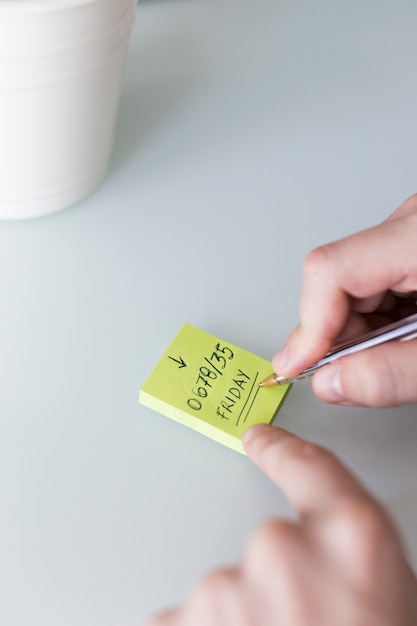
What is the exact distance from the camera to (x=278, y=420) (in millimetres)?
629

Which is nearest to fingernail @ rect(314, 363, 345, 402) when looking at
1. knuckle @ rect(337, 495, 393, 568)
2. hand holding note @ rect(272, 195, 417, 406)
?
hand holding note @ rect(272, 195, 417, 406)

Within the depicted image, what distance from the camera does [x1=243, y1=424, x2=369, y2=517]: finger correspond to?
390 millimetres

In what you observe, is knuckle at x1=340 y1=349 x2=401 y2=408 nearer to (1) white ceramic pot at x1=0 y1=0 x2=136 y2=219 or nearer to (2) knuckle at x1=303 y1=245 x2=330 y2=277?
A: (2) knuckle at x1=303 y1=245 x2=330 y2=277

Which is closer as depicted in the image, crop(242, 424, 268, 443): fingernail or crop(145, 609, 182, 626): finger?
crop(145, 609, 182, 626): finger

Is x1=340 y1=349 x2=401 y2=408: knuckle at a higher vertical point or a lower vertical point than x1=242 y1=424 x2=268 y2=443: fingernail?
higher

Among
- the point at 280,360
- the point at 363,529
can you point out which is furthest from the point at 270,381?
the point at 363,529

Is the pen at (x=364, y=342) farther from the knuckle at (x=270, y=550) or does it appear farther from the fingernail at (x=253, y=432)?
the knuckle at (x=270, y=550)

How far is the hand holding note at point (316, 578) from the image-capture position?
1.16 ft

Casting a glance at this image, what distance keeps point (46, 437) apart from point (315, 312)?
0.21 metres

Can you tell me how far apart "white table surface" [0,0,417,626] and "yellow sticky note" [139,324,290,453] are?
17mm

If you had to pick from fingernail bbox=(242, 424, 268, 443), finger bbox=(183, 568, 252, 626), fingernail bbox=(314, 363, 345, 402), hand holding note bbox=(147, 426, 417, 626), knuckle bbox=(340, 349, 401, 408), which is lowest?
fingernail bbox=(242, 424, 268, 443)

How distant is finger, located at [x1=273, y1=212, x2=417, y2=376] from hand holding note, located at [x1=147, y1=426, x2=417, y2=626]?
21 cm

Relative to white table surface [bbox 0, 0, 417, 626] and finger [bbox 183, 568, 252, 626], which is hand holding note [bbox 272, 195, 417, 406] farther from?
finger [bbox 183, 568, 252, 626]

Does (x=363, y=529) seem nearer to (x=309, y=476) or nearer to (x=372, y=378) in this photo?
(x=309, y=476)
